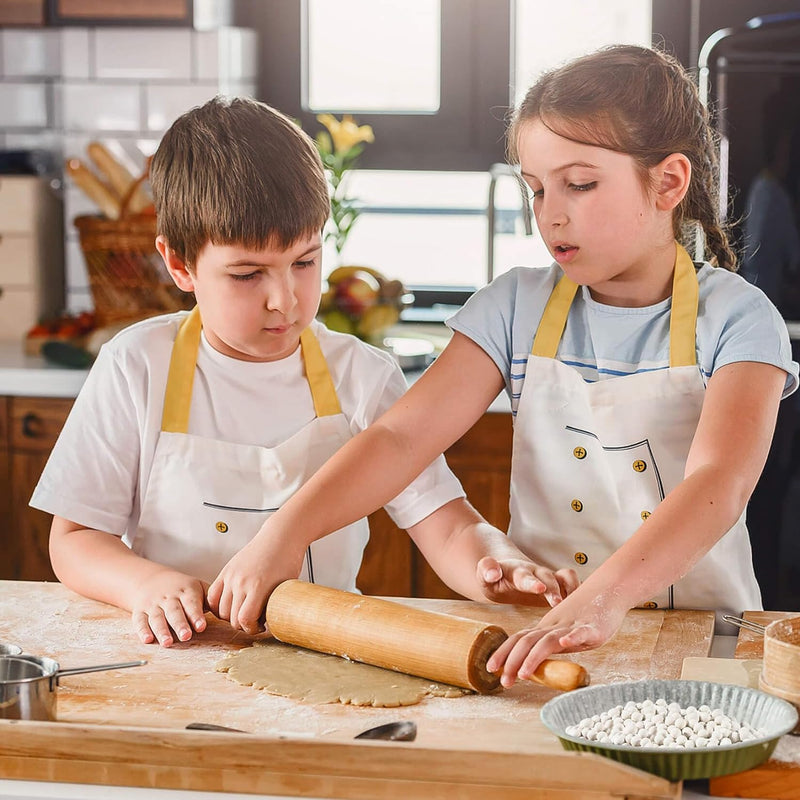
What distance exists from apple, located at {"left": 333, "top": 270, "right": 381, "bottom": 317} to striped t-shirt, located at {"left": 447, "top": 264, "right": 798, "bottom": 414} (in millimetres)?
991

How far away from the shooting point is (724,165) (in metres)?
2.39

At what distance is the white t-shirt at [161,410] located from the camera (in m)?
1.39

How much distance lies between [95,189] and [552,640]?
196 centimetres

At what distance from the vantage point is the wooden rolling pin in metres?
1.02

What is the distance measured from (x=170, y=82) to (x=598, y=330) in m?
Answer: 1.69

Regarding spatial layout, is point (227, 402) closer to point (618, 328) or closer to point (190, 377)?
point (190, 377)

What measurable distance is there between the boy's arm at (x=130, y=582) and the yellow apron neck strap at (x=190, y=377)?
0.16 meters

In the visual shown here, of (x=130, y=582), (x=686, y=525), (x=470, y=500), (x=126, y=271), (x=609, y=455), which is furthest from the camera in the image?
(x=126, y=271)

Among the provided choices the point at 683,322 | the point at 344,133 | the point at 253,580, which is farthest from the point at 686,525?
the point at 344,133

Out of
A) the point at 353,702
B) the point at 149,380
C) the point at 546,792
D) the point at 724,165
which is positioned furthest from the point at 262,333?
the point at 724,165

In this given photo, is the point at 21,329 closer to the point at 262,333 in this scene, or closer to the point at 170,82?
the point at 170,82

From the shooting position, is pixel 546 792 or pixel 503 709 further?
pixel 503 709

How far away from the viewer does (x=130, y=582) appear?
1.25 metres

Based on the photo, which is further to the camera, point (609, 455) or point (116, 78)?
point (116, 78)
